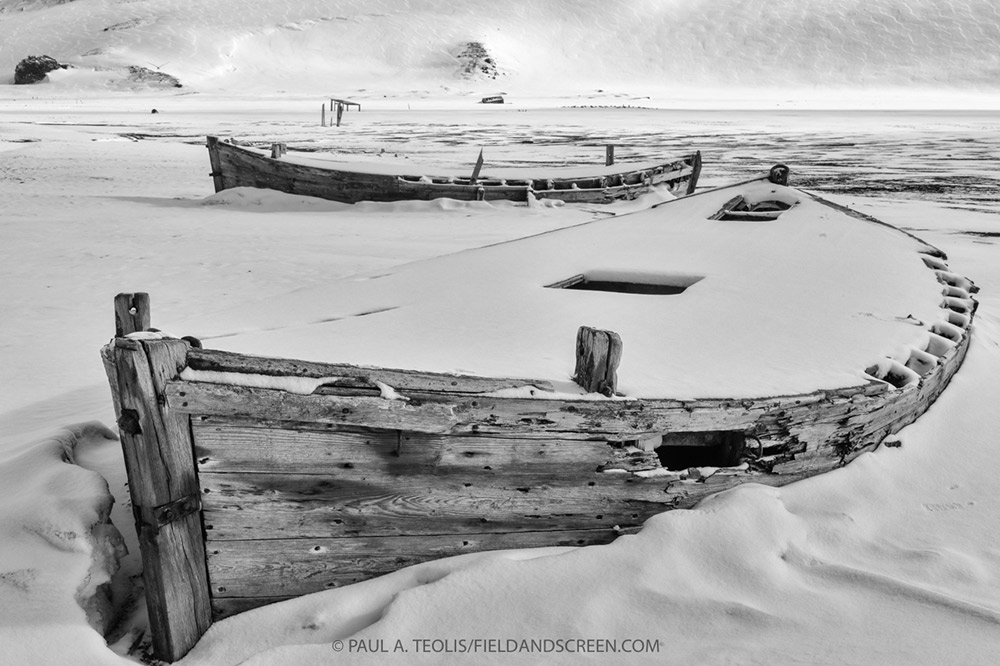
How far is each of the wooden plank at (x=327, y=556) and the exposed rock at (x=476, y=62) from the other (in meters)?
68.7

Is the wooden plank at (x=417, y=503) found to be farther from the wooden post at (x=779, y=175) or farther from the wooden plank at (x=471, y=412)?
the wooden post at (x=779, y=175)

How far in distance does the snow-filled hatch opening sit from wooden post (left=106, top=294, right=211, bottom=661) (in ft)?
9.99

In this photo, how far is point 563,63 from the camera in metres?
77.4

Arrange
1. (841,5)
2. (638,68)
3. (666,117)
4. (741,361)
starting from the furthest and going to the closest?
(841,5)
(638,68)
(666,117)
(741,361)

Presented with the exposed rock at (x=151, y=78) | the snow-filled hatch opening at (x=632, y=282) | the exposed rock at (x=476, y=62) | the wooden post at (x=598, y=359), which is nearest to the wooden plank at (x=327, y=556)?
the wooden post at (x=598, y=359)

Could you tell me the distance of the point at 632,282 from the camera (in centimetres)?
554

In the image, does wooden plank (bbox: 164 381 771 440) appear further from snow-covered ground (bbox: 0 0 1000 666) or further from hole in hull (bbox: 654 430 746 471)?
snow-covered ground (bbox: 0 0 1000 666)

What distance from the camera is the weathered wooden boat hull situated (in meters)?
12.6

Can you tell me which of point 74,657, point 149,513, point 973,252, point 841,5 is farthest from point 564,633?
point 841,5

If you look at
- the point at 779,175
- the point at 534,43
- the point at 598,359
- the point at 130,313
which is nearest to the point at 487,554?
the point at 598,359

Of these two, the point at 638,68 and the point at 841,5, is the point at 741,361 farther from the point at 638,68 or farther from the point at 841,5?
the point at 841,5

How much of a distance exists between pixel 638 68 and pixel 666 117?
39.2 meters

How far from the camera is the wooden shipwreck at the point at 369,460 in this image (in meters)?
2.70

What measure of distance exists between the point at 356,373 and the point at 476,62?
2844 inches
